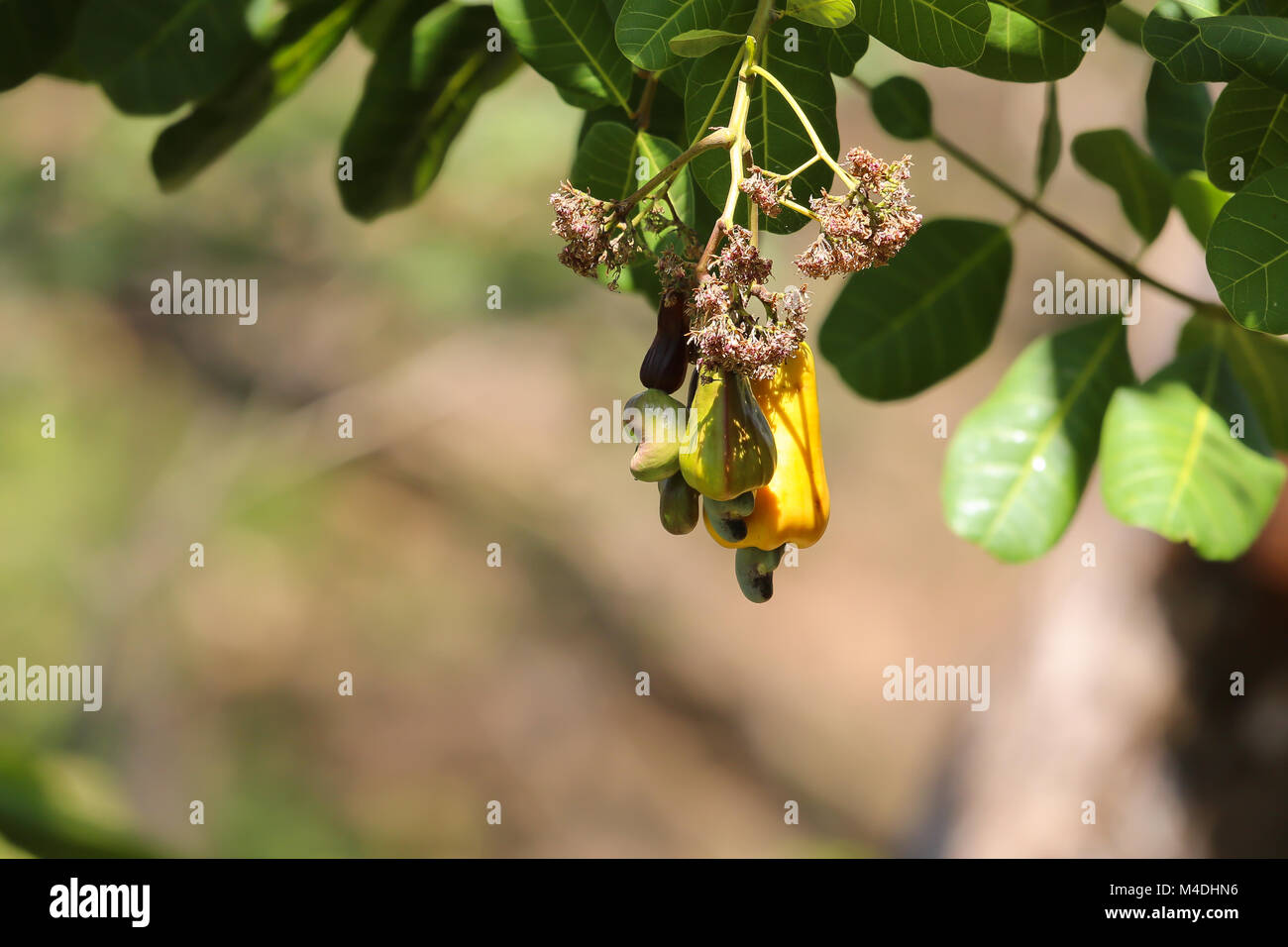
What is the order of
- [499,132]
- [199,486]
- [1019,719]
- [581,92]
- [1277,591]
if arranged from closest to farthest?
[581,92]
[1277,591]
[1019,719]
[499,132]
[199,486]

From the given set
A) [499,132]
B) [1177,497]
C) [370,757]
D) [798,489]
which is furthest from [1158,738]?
[370,757]

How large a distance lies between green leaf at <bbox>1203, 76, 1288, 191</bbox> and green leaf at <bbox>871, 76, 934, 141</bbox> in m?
0.43

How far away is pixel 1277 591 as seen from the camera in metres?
2.33

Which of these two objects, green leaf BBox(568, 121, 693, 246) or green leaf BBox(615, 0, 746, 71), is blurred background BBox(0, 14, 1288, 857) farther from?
green leaf BBox(615, 0, 746, 71)

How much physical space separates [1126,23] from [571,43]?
0.68 m

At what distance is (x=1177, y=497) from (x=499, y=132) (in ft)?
11.7

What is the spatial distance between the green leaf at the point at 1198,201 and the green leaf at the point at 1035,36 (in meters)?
0.38

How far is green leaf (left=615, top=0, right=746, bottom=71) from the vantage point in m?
0.66

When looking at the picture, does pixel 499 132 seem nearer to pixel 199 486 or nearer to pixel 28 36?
pixel 199 486

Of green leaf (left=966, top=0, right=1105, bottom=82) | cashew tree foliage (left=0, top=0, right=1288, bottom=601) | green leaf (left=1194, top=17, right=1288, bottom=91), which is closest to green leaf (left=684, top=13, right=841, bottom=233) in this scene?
cashew tree foliage (left=0, top=0, right=1288, bottom=601)

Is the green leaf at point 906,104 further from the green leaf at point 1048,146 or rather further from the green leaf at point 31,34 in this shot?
the green leaf at point 31,34

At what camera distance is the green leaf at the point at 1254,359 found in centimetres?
118

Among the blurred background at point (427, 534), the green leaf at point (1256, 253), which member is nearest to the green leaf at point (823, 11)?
the green leaf at point (1256, 253)

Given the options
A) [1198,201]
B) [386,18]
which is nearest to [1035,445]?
[1198,201]
